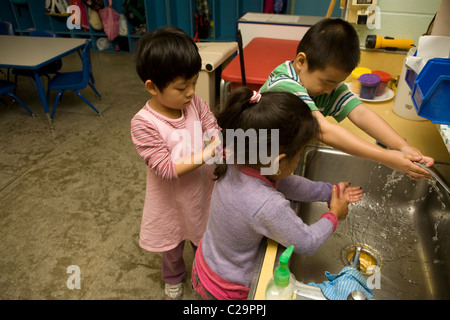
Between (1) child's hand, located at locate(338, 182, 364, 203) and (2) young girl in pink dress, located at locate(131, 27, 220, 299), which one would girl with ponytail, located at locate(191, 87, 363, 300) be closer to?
(1) child's hand, located at locate(338, 182, 364, 203)

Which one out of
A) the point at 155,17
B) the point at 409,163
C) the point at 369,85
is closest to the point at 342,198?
the point at 409,163

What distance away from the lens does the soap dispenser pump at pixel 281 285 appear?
70 cm

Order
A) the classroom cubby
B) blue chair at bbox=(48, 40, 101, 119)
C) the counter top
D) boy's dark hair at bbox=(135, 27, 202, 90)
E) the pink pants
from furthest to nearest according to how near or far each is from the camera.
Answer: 1. the classroom cubby
2. blue chair at bbox=(48, 40, 101, 119)
3. the pink pants
4. the counter top
5. boy's dark hair at bbox=(135, 27, 202, 90)

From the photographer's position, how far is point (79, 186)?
2607 mm

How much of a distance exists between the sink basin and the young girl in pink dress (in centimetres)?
41

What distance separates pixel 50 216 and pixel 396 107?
7.55 ft

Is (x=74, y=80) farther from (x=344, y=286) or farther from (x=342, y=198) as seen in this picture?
(x=344, y=286)

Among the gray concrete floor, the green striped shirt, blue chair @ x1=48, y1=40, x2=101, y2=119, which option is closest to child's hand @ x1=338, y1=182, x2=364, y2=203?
the green striped shirt

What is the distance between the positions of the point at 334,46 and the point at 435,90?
31cm

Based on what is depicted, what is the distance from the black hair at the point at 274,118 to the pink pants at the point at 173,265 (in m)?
0.90

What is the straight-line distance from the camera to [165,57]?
100cm

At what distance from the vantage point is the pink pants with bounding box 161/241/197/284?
154 centimetres

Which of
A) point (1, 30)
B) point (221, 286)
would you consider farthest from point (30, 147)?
point (221, 286)

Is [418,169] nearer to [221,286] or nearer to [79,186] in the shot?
[221,286]
